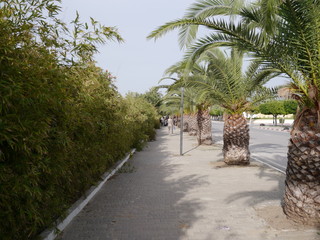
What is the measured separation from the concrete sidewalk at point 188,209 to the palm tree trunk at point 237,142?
1.16 metres

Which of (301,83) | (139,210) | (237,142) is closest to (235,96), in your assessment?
(237,142)

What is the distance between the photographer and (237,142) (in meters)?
10.6

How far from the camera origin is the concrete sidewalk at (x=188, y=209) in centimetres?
456

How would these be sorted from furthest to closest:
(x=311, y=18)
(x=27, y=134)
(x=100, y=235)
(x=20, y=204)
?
1. (x=311, y=18)
2. (x=100, y=235)
3. (x=20, y=204)
4. (x=27, y=134)

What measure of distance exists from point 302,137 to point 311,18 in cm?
191

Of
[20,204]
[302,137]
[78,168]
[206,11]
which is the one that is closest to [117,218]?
[78,168]

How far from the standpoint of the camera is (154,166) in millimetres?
10875

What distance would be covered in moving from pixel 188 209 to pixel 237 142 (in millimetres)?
5421

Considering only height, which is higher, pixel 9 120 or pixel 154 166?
pixel 9 120

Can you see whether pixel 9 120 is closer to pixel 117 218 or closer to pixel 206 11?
pixel 117 218

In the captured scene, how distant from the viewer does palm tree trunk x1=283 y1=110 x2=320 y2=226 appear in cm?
476

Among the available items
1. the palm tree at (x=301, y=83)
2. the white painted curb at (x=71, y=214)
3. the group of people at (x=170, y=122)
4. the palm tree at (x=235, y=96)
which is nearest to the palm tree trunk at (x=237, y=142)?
the palm tree at (x=235, y=96)

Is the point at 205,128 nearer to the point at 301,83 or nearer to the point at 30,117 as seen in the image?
the point at 301,83

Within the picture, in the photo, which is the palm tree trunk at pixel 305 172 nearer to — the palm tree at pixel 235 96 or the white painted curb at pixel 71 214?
the white painted curb at pixel 71 214
